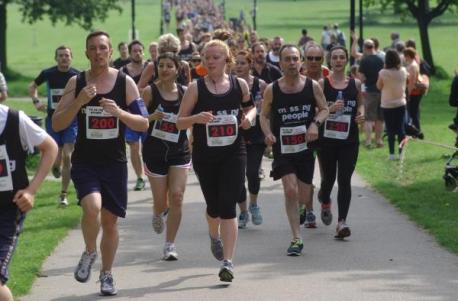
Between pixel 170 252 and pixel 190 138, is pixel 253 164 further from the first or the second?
pixel 190 138

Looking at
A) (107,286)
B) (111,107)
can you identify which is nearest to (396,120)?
(107,286)

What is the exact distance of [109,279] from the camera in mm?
9172

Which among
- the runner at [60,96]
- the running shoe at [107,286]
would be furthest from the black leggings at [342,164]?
the runner at [60,96]

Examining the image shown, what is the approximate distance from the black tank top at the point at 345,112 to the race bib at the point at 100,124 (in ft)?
11.1

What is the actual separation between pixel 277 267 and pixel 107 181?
1.95 metres

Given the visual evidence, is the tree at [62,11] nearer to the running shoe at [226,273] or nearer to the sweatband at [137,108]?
the running shoe at [226,273]

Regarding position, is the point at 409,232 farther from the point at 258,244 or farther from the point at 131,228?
the point at 131,228

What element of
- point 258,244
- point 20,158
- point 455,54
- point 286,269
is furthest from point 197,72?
point 455,54

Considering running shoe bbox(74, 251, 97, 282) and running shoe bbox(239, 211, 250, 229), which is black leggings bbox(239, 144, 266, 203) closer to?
running shoe bbox(239, 211, 250, 229)

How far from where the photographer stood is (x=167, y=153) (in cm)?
1109

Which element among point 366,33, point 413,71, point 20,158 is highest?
point 20,158

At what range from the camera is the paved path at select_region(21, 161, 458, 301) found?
920 centimetres

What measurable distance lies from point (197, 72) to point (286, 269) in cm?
481

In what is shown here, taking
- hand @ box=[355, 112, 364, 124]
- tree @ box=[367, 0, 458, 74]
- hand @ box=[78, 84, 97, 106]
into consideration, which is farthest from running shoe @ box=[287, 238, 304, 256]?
tree @ box=[367, 0, 458, 74]
